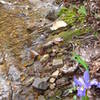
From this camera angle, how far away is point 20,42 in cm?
371

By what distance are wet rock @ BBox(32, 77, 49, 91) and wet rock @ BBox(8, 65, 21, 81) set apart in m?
0.29

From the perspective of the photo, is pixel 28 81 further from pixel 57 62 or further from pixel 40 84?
pixel 57 62

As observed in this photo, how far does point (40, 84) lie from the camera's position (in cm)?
293

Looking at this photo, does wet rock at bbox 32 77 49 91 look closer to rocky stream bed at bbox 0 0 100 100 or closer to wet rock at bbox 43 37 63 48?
rocky stream bed at bbox 0 0 100 100

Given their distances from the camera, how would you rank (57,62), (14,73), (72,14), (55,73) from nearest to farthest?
(55,73), (57,62), (14,73), (72,14)

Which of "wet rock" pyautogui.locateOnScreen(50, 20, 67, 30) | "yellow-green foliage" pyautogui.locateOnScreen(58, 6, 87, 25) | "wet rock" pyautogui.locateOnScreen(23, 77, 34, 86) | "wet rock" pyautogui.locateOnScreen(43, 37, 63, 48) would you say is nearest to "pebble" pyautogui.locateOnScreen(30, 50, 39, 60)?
"wet rock" pyautogui.locateOnScreen(43, 37, 63, 48)

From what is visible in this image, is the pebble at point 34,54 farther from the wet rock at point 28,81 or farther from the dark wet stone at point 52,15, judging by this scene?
the dark wet stone at point 52,15

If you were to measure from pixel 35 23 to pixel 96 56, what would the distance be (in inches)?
49.0

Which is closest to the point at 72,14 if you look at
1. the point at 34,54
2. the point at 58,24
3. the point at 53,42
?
the point at 58,24

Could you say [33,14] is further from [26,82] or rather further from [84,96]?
[84,96]

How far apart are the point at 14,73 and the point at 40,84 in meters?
0.46

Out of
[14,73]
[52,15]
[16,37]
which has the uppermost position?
[52,15]

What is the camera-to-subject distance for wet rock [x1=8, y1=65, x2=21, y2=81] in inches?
127

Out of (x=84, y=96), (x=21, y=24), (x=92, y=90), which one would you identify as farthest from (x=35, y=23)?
(x=84, y=96)
